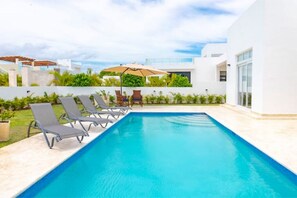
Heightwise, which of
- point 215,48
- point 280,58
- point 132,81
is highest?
point 215,48

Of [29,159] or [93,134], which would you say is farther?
[93,134]

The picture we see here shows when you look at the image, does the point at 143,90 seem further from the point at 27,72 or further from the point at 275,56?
the point at 27,72

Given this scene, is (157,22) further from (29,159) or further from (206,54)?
(206,54)

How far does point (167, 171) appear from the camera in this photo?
4941 mm

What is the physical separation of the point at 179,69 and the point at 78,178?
2716cm

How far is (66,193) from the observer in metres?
3.91

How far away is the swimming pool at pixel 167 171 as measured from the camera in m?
4.01

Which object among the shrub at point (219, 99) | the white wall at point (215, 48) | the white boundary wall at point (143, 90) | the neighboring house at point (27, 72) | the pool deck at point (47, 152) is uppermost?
the white wall at point (215, 48)

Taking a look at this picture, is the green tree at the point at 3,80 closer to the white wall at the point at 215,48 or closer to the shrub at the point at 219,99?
the shrub at the point at 219,99

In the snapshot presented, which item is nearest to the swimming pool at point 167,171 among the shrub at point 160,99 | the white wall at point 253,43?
the white wall at point 253,43

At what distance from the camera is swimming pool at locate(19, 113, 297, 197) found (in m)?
4.01

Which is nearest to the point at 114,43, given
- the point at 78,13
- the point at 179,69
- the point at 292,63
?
the point at 179,69

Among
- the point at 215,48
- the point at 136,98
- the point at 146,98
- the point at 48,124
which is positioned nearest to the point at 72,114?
the point at 48,124

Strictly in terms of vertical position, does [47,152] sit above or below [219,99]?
below
